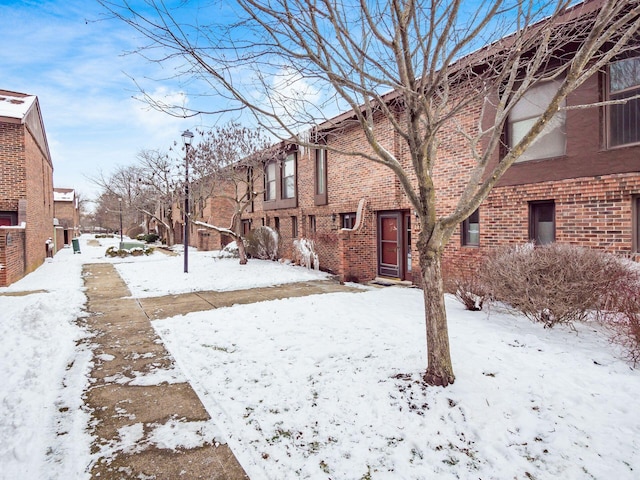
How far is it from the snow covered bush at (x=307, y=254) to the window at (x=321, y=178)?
5.29 ft

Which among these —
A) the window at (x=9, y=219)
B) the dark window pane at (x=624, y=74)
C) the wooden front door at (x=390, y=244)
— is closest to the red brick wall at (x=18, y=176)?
the window at (x=9, y=219)

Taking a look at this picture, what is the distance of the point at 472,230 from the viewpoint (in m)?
8.44

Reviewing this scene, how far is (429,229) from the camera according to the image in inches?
138

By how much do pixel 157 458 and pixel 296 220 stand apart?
13.2 metres

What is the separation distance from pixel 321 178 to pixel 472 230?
674 centimetres

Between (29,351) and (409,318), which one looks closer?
(29,351)

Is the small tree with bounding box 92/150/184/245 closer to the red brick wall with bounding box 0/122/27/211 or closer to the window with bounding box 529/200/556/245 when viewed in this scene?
the red brick wall with bounding box 0/122/27/211

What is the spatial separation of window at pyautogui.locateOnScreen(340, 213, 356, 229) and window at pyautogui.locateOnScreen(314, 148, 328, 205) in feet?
3.00

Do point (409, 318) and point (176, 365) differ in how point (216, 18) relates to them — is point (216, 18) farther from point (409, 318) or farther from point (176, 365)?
point (409, 318)

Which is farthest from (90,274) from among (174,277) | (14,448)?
(14,448)

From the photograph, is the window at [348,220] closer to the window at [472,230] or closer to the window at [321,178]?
the window at [321,178]

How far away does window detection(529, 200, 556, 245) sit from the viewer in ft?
23.1

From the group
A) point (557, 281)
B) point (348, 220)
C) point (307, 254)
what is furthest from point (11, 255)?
point (557, 281)

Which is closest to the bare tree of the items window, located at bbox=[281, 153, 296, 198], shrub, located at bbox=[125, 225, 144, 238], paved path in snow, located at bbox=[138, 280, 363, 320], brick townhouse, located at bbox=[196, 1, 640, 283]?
window, located at bbox=[281, 153, 296, 198]
